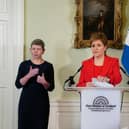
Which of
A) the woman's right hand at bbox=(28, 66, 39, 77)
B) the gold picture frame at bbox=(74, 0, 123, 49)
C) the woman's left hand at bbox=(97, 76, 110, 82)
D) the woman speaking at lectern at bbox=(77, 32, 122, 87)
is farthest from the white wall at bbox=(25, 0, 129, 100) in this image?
the woman's left hand at bbox=(97, 76, 110, 82)

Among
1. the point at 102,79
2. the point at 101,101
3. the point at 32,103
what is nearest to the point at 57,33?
the point at 32,103

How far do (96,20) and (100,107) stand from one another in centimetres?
153

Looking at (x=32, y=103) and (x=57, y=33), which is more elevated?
(x=57, y=33)

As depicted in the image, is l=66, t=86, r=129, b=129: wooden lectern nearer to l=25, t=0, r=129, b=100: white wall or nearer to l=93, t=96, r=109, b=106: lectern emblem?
l=93, t=96, r=109, b=106: lectern emblem

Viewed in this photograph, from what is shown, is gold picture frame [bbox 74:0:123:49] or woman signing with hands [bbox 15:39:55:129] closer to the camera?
woman signing with hands [bbox 15:39:55:129]

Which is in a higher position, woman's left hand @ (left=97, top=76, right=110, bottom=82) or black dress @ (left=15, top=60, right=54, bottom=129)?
woman's left hand @ (left=97, top=76, right=110, bottom=82)

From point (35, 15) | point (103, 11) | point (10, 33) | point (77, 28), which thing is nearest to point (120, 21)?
point (103, 11)

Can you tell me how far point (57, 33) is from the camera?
159 inches

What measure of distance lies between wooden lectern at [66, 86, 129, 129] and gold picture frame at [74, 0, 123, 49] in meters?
1.29

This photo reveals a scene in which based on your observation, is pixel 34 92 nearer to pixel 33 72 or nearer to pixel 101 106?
pixel 33 72

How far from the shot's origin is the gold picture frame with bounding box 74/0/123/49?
399cm

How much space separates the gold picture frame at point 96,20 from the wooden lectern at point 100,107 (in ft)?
4.23

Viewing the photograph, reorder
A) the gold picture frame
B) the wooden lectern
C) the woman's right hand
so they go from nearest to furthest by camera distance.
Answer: the wooden lectern, the woman's right hand, the gold picture frame

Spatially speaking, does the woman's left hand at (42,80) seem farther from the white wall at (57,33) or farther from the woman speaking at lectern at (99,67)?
the white wall at (57,33)
